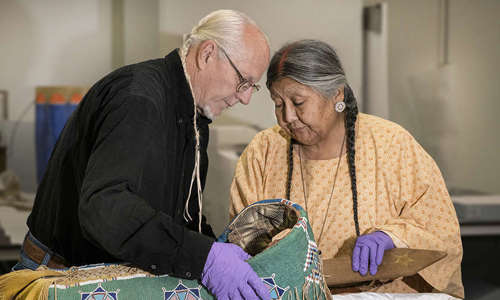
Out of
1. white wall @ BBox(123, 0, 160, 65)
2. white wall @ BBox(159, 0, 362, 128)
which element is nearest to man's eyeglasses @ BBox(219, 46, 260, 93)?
white wall @ BBox(159, 0, 362, 128)

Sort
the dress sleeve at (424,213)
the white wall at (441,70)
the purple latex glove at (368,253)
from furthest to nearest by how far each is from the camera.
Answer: the white wall at (441,70) < the dress sleeve at (424,213) < the purple latex glove at (368,253)

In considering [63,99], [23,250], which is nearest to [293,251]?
[23,250]

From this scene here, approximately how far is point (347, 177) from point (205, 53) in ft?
2.16

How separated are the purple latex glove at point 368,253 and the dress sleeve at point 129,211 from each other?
55 centimetres

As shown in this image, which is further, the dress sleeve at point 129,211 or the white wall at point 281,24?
the white wall at point 281,24

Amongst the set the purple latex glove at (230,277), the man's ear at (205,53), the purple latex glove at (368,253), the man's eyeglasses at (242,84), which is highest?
the man's ear at (205,53)

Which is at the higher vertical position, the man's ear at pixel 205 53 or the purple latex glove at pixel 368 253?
the man's ear at pixel 205 53

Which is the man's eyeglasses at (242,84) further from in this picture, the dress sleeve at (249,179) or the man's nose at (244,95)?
the dress sleeve at (249,179)

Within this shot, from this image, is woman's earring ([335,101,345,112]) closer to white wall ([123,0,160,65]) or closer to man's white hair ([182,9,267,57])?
man's white hair ([182,9,267,57])

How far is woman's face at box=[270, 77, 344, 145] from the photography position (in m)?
1.62

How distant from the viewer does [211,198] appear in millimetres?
2943

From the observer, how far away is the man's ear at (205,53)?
125 centimetres

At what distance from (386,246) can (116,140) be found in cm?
82

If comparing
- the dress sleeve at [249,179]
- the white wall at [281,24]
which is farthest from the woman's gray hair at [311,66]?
the white wall at [281,24]
